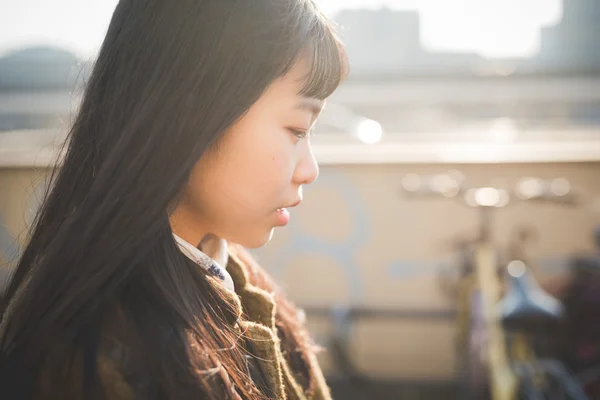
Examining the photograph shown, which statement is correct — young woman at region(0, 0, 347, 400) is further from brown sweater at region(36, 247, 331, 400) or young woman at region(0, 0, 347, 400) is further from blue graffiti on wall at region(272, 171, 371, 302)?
blue graffiti on wall at region(272, 171, 371, 302)

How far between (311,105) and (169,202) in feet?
0.89

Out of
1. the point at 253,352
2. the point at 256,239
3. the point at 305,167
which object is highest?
the point at 305,167

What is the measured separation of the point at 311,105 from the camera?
1026 mm

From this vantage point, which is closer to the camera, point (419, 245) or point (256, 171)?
point (256, 171)

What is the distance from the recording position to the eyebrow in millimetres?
1004

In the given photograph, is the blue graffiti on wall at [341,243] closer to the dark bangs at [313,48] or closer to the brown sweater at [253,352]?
the brown sweater at [253,352]

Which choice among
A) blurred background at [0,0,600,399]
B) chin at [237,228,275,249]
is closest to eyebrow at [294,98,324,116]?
chin at [237,228,275,249]

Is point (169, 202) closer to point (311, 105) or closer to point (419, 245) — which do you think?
point (311, 105)

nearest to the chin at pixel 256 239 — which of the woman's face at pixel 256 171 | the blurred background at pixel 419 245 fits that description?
the woman's face at pixel 256 171

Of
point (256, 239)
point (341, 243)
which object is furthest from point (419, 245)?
point (256, 239)

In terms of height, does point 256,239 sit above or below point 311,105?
below

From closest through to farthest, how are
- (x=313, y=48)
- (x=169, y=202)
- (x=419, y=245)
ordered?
(x=169, y=202) → (x=313, y=48) → (x=419, y=245)

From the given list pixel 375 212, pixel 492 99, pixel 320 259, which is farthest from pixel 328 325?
pixel 492 99

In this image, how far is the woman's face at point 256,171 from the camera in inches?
38.0
